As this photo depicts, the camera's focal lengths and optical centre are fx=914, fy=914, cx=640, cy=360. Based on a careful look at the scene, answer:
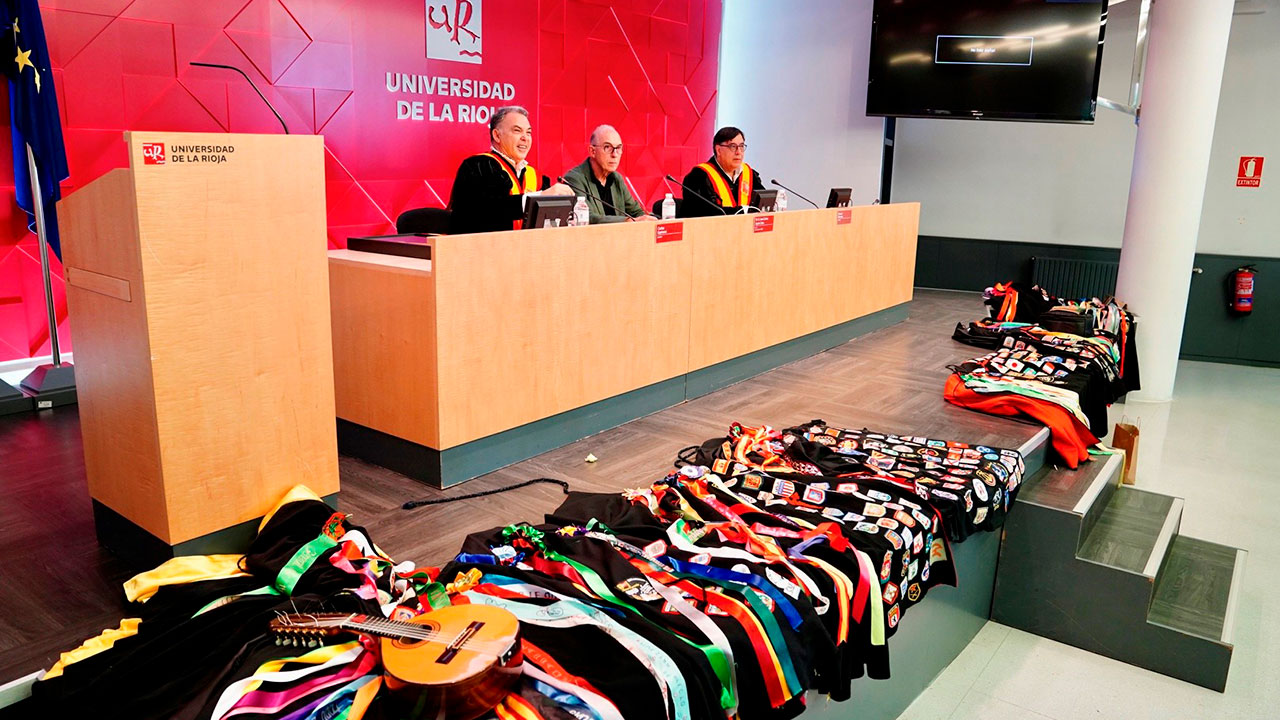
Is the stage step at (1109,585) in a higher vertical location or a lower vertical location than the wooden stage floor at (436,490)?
lower

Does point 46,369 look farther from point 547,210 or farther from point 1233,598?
point 1233,598

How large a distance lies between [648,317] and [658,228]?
39 cm

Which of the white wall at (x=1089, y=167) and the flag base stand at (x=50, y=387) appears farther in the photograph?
the white wall at (x=1089, y=167)

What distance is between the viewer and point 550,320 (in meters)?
3.55

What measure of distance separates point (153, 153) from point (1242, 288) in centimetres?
831

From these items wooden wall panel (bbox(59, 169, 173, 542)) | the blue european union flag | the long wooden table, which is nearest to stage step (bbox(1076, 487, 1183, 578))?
the long wooden table

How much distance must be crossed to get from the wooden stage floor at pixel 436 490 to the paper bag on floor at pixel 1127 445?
0.91 meters

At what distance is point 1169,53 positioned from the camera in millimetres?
5812

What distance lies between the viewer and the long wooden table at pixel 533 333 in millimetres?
3189

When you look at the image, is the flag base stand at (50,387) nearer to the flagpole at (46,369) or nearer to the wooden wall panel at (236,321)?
the flagpole at (46,369)

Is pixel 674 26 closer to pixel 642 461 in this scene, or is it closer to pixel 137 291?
pixel 642 461

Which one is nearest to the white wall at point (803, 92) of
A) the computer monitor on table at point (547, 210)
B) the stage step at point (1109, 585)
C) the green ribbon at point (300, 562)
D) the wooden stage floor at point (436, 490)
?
the wooden stage floor at point (436, 490)


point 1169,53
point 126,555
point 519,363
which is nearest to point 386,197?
point 519,363

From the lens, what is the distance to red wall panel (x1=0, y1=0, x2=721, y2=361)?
4.53 metres
